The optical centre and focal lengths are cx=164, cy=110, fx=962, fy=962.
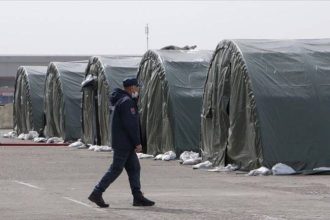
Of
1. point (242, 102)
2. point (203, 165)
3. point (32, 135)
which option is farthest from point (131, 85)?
point (32, 135)

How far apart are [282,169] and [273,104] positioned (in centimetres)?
159

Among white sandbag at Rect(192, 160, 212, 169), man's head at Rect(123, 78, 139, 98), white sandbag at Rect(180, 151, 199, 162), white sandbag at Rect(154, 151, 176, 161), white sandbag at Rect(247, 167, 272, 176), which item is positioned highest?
man's head at Rect(123, 78, 139, 98)

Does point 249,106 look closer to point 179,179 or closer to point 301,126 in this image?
→ point 301,126

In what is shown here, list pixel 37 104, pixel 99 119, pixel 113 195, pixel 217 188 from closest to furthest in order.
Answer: pixel 113 195, pixel 217 188, pixel 99 119, pixel 37 104

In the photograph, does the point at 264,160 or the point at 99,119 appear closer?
the point at 264,160

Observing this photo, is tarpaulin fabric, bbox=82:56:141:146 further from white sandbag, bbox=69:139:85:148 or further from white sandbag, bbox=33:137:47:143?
white sandbag, bbox=33:137:47:143

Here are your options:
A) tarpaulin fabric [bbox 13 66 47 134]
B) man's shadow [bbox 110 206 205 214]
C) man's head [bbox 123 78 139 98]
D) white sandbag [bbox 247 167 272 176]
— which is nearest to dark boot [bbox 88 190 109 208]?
man's shadow [bbox 110 206 205 214]

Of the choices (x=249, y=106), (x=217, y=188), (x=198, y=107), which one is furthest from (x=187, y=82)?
(x=217, y=188)

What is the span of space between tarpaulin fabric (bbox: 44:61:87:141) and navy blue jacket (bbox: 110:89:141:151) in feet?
78.3

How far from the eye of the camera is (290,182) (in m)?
19.4

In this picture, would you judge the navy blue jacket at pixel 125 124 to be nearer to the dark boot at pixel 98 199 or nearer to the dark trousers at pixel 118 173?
the dark trousers at pixel 118 173

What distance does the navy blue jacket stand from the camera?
48.3 feet

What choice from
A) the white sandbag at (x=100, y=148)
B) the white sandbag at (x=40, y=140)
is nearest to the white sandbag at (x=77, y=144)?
the white sandbag at (x=100, y=148)

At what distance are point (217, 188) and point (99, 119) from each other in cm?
1763
